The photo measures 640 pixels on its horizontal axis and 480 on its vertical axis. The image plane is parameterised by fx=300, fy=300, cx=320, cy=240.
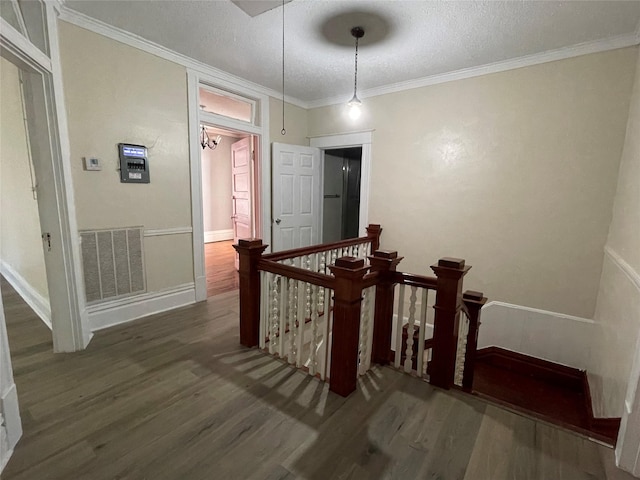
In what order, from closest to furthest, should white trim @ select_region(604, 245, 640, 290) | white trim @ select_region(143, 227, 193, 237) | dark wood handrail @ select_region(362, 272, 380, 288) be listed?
white trim @ select_region(604, 245, 640, 290) < dark wood handrail @ select_region(362, 272, 380, 288) < white trim @ select_region(143, 227, 193, 237)

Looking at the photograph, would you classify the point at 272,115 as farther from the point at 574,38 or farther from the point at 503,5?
the point at 574,38

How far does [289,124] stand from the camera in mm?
4438

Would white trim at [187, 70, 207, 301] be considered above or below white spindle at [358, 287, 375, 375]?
above

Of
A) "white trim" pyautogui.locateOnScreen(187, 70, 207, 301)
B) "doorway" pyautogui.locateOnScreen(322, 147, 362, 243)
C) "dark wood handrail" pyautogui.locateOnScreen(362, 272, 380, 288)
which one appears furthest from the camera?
"doorway" pyautogui.locateOnScreen(322, 147, 362, 243)

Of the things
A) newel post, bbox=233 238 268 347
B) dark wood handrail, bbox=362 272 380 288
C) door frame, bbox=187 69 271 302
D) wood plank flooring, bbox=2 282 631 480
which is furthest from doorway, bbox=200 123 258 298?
dark wood handrail, bbox=362 272 380 288

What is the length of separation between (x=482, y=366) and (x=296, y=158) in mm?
3568

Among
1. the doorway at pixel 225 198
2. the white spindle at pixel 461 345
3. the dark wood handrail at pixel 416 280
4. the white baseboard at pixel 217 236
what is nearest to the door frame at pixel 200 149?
the doorway at pixel 225 198

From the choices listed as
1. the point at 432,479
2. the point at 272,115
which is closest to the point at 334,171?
the point at 272,115

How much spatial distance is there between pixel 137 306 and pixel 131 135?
5.41 ft

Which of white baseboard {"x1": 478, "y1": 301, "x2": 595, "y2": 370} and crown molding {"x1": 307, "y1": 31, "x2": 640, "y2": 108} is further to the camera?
white baseboard {"x1": 478, "y1": 301, "x2": 595, "y2": 370}

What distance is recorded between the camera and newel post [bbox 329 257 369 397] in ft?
6.11

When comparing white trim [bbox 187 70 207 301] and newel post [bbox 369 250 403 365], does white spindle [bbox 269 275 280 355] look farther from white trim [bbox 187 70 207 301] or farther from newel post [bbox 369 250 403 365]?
white trim [bbox 187 70 207 301]

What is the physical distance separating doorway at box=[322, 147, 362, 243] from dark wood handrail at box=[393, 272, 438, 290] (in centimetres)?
290

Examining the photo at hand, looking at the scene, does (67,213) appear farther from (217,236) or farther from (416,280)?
(217,236)
